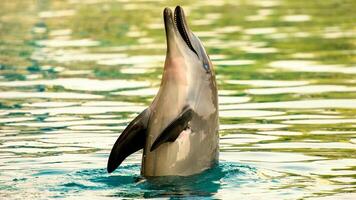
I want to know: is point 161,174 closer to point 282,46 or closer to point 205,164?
point 205,164

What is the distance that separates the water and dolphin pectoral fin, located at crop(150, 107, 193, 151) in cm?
40

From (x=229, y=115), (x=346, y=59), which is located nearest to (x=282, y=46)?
(x=346, y=59)

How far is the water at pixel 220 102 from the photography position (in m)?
11.3

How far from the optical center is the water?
37.0 feet

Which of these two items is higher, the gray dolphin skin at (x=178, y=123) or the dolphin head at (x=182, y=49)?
the dolphin head at (x=182, y=49)

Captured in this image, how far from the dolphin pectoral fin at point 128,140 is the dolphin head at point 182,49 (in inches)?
21.5

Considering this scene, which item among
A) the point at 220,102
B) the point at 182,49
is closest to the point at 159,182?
the point at 182,49

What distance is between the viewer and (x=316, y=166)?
1227 centimetres

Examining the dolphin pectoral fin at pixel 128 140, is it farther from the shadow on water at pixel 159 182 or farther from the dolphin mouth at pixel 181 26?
the dolphin mouth at pixel 181 26

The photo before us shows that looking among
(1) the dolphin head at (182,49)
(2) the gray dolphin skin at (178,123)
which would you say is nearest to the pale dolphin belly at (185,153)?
(2) the gray dolphin skin at (178,123)

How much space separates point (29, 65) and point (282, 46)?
5306 millimetres

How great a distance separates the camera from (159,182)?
11055mm

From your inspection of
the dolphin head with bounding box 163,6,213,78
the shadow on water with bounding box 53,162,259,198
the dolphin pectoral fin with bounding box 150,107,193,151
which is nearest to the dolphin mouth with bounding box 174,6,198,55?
the dolphin head with bounding box 163,6,213,78

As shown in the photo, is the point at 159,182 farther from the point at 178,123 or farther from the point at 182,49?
the point at 182,49
